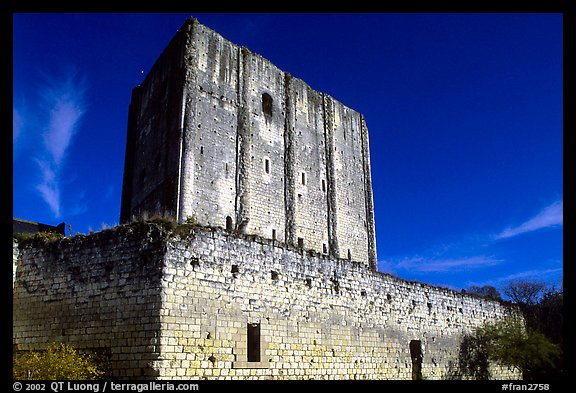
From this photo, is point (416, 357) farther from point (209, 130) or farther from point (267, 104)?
point (267, 104)

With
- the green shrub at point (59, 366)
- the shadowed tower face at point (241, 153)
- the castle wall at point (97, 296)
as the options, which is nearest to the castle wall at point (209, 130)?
the shadowed tower face at point (241, 153)

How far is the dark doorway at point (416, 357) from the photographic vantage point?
1825 centimetres

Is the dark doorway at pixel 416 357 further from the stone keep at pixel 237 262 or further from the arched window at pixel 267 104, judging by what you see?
the arched window at pixel 267 104

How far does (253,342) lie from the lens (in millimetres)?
13391

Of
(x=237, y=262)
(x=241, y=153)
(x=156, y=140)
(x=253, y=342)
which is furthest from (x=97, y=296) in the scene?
(x=156, y=140)

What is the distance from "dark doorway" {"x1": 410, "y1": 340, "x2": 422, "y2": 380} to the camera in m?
18.2

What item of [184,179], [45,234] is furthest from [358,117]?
[45,234]

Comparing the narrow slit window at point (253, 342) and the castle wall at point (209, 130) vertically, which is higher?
the castle wall at point (209, 130)

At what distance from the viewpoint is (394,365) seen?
17.4 m

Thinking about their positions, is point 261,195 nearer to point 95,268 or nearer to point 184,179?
point 184,179

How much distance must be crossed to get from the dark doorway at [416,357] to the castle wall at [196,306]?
2.16 m

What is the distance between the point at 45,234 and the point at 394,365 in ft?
39.4

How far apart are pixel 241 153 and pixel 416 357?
1293cm
